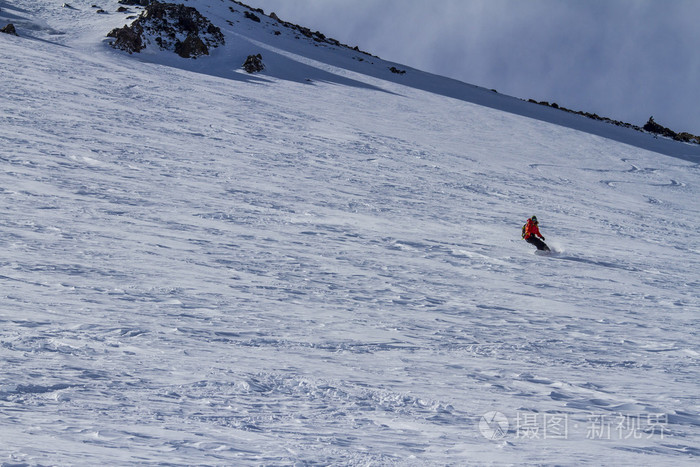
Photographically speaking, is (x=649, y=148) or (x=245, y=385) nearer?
(x=245, y=385)

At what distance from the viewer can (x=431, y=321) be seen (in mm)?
6305

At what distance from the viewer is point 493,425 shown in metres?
4.22

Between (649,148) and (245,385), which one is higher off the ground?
(649,148)

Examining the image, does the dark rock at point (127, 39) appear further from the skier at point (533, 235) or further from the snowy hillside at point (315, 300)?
the skier at point (533, 235)

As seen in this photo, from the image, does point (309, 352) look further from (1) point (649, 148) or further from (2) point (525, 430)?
(1) point (649, 148)

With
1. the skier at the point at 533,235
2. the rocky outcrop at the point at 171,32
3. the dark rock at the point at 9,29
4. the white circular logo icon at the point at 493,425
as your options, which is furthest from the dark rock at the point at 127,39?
the white circular logo icon at the point at 493,425

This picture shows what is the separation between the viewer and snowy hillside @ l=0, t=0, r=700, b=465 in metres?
3.92

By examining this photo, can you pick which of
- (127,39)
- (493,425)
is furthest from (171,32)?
(493,425)

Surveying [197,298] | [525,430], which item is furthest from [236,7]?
[525,430]

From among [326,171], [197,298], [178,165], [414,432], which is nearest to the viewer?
A: [414,432]

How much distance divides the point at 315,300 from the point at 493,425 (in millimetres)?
2702

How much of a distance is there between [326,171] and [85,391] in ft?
32.7

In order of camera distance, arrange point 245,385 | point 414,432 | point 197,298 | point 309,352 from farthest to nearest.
A: point 197,298 < point 309,352 < point 245,385 < point 414,432

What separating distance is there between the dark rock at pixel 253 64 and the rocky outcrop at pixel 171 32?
2482 millimetres
